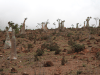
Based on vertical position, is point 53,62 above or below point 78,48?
below

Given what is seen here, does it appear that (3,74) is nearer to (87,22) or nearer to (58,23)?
(58,23)

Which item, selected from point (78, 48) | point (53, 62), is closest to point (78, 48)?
point (78, 48)

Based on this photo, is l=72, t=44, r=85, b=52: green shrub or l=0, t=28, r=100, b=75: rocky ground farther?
l=72, t=44, r=85, b=52: green shrub

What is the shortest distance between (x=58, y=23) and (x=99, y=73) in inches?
775

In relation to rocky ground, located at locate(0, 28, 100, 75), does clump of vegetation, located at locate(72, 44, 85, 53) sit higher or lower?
higher

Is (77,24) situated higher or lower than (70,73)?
higher

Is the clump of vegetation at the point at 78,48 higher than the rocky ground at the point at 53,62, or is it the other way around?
the clump of vegetation at the point at 78,48

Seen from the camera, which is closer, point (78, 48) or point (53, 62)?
point (53, 62)

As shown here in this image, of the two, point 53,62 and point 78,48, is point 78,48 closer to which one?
point 78,48

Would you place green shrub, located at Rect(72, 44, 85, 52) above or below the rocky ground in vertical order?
above

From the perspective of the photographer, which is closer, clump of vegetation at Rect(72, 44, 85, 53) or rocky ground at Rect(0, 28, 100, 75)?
rocky ground at Rect(0, 28, 100, 75)

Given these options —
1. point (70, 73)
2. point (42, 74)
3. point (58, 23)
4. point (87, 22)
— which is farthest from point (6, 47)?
point (87, 22)

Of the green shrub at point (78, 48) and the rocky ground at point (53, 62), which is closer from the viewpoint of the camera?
the rocky ground at point (53, 62)

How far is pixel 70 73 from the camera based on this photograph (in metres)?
3.80
